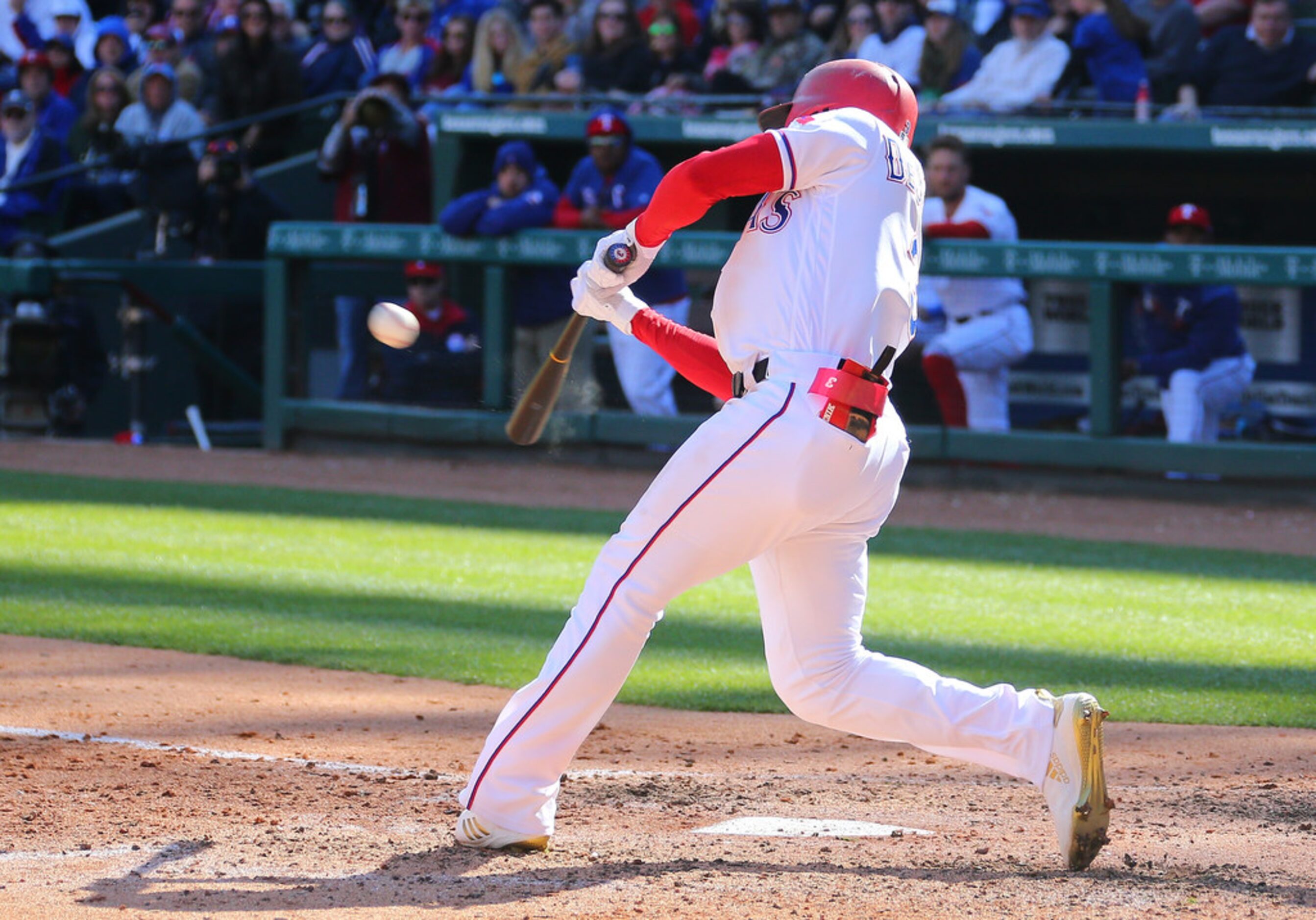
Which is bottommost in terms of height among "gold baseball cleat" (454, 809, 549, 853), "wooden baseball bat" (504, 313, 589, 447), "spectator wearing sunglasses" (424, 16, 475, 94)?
"gold baseball cleat" (454, 809, 549, 853)

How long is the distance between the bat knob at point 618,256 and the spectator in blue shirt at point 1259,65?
27.1ft

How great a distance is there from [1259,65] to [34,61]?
33.0 feet

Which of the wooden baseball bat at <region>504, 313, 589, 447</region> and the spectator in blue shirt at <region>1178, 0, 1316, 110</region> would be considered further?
the spectator in blue shirt at <region>1178, 0, 1316, 110</region>

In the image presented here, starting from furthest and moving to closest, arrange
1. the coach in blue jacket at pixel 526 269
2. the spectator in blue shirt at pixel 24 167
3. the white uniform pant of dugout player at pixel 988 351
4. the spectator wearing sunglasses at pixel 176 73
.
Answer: the spectator wearing sunglasses at pixel 176 73
the spectator in blue shirt at pixel 24 167
the coach in blue jacket at pixel 526 269
the white uniform pant of dugout player at pixel 988 351

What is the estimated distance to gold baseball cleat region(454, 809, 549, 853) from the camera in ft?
11.0

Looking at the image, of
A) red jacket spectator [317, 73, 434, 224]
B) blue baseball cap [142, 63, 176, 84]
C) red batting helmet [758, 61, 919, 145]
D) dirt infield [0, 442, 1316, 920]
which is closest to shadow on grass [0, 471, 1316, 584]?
red jacket spectator [317, 73, 434, 224]

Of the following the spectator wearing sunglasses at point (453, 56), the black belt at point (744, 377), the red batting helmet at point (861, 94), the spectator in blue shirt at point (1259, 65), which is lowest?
the black belt at point (744, 377)

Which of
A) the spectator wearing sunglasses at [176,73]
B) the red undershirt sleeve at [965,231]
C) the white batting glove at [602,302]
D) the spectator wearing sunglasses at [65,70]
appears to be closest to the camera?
the white batting glove at [602,302]

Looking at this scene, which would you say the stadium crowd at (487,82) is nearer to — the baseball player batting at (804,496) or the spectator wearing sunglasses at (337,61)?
the spectator wearing sunglasses at (337,61)

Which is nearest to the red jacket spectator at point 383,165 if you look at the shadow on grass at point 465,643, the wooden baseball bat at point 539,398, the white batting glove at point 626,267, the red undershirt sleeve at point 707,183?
the shadow on grass at point 465,643

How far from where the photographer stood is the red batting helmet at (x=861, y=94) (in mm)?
3445

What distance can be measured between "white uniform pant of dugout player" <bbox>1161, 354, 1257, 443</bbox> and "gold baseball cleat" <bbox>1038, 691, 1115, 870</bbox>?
21.9ft

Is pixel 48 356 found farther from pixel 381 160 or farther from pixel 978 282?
pixel 978 282

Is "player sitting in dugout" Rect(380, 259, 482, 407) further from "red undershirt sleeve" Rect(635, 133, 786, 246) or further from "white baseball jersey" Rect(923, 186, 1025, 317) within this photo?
"red undershirt sleeve" Rect(635, 133, 786, 246)
